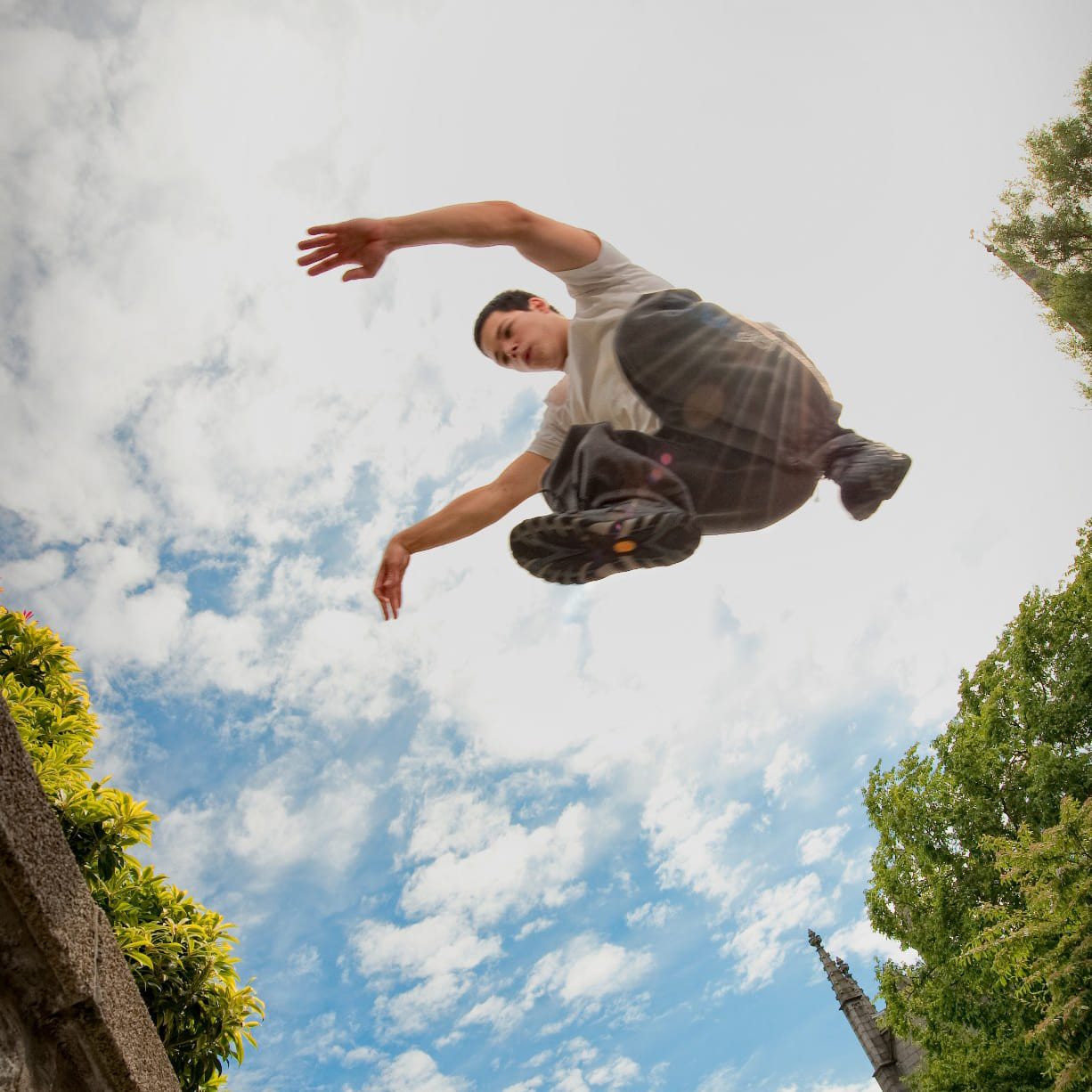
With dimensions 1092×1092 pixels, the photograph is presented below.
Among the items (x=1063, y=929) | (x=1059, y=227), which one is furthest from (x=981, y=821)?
(x=1059, y=227)

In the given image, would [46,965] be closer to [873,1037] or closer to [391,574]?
[391,574]

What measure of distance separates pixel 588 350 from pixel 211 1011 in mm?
3899

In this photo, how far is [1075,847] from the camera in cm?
834

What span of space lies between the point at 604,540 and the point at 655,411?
60 cm

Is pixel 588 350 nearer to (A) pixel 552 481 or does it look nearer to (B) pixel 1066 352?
(A) pixel 552 481

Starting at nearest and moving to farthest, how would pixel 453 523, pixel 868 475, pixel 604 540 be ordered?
pixel 604 540
pixel 868 475
pixel 453 523

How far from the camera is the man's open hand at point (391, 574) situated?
3.53 m

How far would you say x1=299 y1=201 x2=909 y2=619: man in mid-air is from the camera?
279 centimetres

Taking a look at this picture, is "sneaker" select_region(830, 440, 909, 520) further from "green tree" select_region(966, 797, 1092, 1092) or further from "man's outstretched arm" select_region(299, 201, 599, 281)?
"green tree" select_region(966, 797, 1092, 1092)

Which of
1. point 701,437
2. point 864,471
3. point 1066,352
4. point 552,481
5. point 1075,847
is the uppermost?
point 1066,352

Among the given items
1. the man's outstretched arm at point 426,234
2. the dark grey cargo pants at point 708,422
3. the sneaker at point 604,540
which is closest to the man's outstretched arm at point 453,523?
the dark grey cargo pants at point 708,422

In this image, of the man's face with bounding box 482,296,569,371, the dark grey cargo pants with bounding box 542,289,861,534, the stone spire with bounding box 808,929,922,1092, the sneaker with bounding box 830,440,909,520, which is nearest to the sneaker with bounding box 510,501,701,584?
the dark grey cargo pants with bounding box 542,289,861,534

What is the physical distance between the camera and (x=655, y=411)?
290 centimetres

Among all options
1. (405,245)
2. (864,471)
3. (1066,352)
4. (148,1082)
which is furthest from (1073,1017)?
(1066,352)
